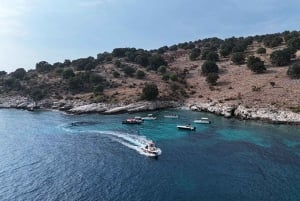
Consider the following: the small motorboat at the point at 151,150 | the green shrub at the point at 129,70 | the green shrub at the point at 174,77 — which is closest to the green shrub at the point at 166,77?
the green shrub at the point at 174,77

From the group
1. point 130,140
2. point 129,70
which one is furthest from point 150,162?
point 129,70

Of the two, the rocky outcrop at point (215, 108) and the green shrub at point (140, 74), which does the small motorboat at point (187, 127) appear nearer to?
the rocky outcrop at point (215, 108)

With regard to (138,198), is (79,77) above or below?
above

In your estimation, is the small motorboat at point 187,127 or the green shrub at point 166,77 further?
the green shrub at point 166,77

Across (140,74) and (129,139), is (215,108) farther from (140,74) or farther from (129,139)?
(140,74)

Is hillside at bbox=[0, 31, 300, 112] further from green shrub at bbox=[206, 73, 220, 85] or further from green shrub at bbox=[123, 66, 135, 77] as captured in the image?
green shrub at bbox=[206, 73, 220, 85]

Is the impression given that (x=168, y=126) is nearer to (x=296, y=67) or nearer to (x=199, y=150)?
(x=199, y=150)

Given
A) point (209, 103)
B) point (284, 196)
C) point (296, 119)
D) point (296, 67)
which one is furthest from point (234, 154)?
point (296, 67)
